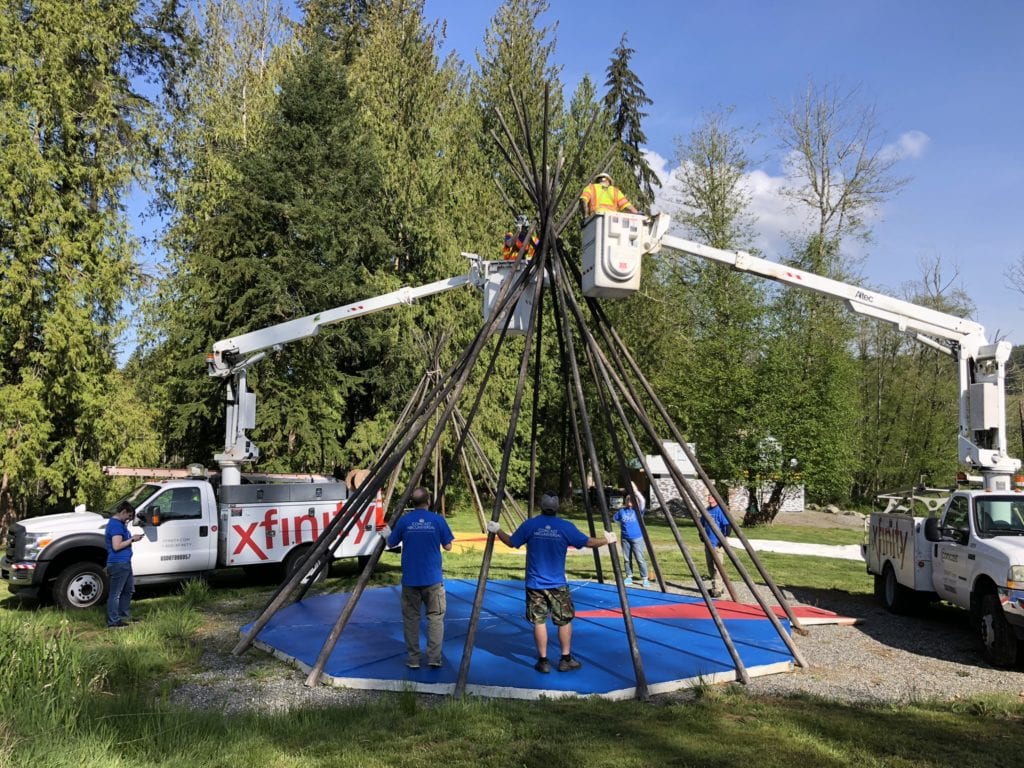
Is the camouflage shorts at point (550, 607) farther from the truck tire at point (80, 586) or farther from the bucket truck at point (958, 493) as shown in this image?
the truck tire at point (80, 586)

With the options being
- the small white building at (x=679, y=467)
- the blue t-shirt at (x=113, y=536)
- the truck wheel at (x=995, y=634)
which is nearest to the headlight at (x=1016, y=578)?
the truck wheel at (x=995, y=634)

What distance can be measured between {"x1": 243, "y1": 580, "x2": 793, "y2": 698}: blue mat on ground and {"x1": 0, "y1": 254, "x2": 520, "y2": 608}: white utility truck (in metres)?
1.49

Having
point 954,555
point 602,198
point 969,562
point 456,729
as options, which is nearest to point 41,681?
point 456,729

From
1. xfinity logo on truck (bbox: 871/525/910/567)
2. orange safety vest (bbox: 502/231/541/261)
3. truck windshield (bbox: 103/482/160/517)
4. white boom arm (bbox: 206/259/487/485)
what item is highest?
orange safety vest (bbox: 502/231/541/261)

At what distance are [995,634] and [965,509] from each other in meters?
1.78

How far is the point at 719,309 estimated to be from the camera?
85.7ft

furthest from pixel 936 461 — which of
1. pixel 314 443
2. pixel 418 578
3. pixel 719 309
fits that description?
pixel 418 578

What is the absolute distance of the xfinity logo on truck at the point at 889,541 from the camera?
1021cm

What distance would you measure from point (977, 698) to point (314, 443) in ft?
58.6

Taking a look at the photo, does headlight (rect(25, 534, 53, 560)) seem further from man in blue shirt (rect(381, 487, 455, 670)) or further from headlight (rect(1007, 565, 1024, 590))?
headlight (rect(1007, 565, 1024, 590))

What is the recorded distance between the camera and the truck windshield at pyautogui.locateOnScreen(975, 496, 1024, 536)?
8.54 metres

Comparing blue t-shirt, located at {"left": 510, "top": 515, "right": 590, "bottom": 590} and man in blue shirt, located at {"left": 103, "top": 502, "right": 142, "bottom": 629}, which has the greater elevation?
blue t-shirt, located at {"left": 510, "top": 515, "right": 590, "bottom": 590}

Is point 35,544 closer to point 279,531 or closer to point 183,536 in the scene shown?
point 183,536

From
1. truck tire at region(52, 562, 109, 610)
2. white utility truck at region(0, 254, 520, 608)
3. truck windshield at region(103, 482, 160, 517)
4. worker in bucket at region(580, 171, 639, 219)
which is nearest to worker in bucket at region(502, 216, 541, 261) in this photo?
white utility truck at region(0, 254, 520, 608)
